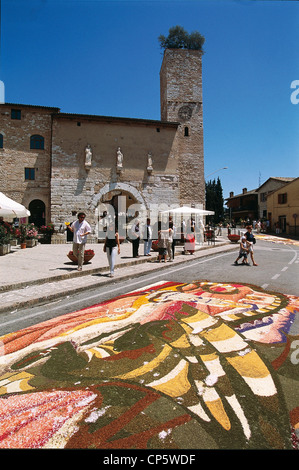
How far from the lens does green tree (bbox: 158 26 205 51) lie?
1133 inches

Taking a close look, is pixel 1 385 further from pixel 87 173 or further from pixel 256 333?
pixel 87 173

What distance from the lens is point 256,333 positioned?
3820 millimetres

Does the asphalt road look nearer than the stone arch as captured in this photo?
Yes

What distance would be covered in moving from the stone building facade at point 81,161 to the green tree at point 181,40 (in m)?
11.5

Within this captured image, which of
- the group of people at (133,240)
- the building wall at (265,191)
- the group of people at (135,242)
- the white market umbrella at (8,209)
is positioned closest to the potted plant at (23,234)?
the white market umbrella at (8,209)

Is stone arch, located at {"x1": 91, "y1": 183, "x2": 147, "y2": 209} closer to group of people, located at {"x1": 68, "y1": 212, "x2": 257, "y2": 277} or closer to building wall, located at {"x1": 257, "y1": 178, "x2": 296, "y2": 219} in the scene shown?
group of people, located at {"x1": 68, "y1": 212, "x2": 257, "y2": 277}

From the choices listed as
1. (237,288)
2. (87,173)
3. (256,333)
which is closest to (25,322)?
(256,333)

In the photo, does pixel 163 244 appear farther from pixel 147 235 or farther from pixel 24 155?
pixel 24 155

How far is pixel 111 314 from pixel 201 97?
1138 inches

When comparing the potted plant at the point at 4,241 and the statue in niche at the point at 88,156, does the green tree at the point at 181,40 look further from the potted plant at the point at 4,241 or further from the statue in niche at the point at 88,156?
the potted plant at the point at 4,241

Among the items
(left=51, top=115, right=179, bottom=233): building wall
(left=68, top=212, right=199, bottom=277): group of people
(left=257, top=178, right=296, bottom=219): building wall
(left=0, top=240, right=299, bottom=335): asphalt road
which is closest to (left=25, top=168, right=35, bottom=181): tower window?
(left=51, top=115, right=179, bottom=233): building wall

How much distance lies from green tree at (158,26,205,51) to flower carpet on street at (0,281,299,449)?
33014mm

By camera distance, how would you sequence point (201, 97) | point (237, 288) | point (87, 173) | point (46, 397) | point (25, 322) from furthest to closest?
point (201, 97), point (87, 173), point (237, 288), point (25, 322), point (46, 397)

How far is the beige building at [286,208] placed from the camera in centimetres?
3372
